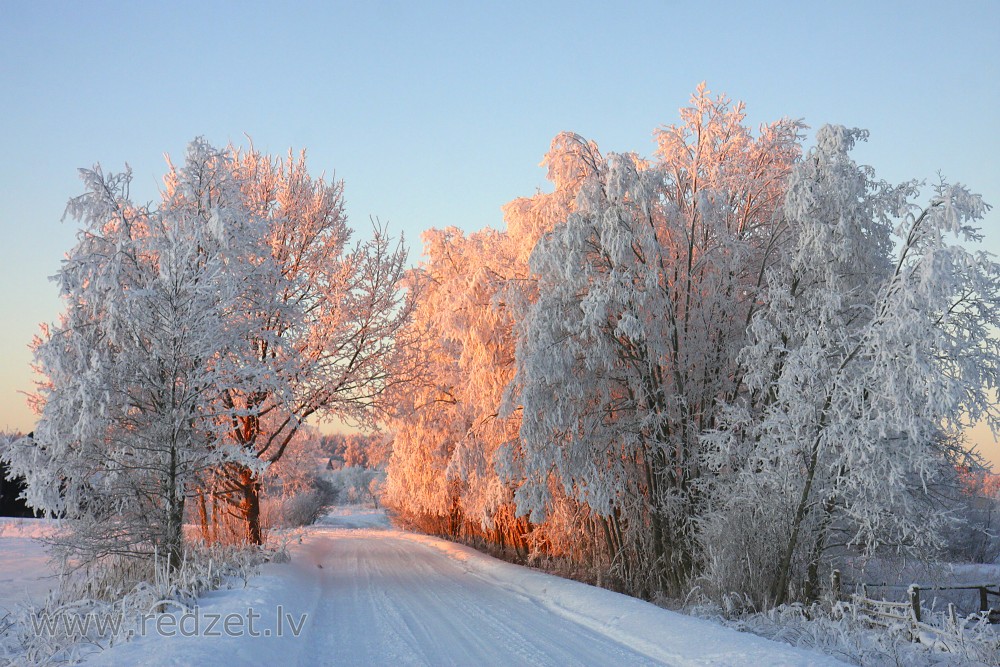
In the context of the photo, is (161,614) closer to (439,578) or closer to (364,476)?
(439,578)

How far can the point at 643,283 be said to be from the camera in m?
13.3

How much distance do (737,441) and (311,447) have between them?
17.7 meters

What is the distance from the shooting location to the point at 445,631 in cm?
850

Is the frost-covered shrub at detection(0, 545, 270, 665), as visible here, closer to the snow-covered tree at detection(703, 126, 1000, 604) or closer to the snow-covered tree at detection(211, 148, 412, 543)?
the snow-covered tree at detection(211, 148, 412, 543)

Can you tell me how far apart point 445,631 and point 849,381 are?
21.5 ft

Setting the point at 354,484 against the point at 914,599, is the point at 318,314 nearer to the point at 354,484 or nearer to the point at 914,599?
the point at 914,599

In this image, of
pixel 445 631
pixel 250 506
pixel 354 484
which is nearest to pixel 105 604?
pixel 445 631

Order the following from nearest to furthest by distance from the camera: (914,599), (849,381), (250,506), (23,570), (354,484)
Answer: (914,599), (849,381), (23,570), (250,506), (354,484)

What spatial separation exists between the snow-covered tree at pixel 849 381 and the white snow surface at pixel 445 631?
2526 millimetres

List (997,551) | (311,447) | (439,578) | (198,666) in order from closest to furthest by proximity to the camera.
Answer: (198,666)
(439,578)
(311,447)
(997,551)

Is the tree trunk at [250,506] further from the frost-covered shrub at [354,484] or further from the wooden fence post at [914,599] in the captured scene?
the frost-covered shrub at [354,484]

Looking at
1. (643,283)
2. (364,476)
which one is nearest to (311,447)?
(643,283)

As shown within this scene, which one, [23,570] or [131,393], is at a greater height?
[131,393]

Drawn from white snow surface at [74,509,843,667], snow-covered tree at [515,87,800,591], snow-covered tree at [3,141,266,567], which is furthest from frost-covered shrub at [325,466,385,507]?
snow-covered tree at [3,141,266,567]
